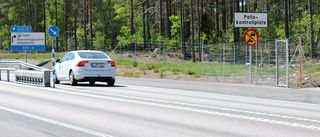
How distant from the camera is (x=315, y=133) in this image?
7383mm

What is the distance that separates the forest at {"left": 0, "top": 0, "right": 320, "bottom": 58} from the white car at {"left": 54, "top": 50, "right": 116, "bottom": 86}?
2530 centimetres

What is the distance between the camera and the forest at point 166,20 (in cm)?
4984

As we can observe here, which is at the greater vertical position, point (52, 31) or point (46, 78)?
point (52, 31)

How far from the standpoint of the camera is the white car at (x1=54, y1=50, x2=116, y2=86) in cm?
1822

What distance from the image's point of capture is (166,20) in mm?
73688

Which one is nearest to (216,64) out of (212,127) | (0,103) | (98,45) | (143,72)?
(143,72)

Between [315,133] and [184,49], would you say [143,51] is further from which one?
[315,133]

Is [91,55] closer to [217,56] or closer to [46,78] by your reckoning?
[46,78]

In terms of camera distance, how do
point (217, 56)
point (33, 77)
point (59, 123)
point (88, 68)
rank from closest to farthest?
1. point (59, 123)
2. point (88, 68)
3. point (33, 77)
4. point (217, 56)

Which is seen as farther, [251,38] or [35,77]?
[251,38]

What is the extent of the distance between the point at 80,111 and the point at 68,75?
29.8 feet

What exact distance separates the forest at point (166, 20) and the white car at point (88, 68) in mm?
25301

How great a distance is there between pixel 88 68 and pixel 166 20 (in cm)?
5619

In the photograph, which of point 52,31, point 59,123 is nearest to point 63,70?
point 52,31
